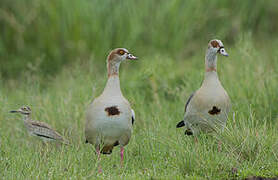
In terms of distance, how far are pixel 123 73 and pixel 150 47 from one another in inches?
64.4

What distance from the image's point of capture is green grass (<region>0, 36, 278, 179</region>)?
484 centimetres

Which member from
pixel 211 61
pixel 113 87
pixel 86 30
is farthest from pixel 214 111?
pixel 86 30

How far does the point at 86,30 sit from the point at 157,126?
15.8ft

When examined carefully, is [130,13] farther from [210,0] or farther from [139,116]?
[139,116]

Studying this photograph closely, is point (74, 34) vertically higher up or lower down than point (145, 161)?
higher up

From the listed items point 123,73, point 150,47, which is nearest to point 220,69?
point 123,73

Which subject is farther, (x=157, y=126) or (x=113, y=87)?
(x=157, y=126)

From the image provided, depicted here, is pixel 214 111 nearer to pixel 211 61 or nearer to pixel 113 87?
pixel 211 61

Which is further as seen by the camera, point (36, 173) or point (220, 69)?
point (220, 69)

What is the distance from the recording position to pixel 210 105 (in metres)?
5.54

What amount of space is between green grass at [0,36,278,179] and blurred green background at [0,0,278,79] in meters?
0.32

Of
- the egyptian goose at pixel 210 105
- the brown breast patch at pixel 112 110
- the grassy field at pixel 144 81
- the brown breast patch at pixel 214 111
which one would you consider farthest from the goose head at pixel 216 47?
the brown breast patch at pixel 112 110

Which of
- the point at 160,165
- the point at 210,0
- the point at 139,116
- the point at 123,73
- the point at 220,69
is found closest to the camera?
the point at 160,165

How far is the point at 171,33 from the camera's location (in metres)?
10.6
